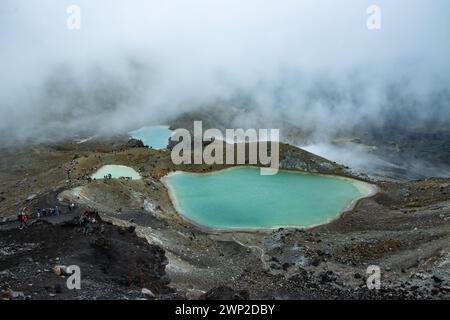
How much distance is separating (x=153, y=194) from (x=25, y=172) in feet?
169

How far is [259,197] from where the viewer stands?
61312 mm

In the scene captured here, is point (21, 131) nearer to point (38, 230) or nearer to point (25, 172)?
point (25, 172)

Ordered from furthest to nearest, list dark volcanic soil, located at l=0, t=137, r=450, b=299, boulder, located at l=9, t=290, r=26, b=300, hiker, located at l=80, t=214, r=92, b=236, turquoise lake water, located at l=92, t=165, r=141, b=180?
turquoise lake water, located at l=92, t=165, r=141, b=180 < hiker, located at l=80, t=214, r=92, b=236 < dark volcanic soil, located at l=0, t=137, r=450, b=299 < boulder, located at l=9, t=290, r=26, b=300

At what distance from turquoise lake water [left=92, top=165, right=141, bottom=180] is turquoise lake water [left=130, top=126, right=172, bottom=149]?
1693 inches

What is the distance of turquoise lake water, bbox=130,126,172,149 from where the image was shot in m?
119

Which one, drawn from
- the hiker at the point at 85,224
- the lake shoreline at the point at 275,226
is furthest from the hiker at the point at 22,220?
the lake shoreline at the point at 275,226

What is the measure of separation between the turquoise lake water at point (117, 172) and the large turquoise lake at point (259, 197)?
14.8 feet

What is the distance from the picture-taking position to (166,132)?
449 feet

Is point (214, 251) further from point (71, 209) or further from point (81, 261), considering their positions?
point (81, 261)

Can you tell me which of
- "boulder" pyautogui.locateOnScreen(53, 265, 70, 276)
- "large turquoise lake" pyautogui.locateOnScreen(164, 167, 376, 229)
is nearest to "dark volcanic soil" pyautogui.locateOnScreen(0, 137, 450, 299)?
"boulder" pyautogui.locateOnScreen(53, 265, 70, 276)

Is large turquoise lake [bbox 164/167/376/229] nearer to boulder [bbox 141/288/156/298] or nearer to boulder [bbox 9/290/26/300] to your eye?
boulder [bbox 141/288/156/298]

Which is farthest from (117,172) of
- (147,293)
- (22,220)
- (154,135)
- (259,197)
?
(154,135)
